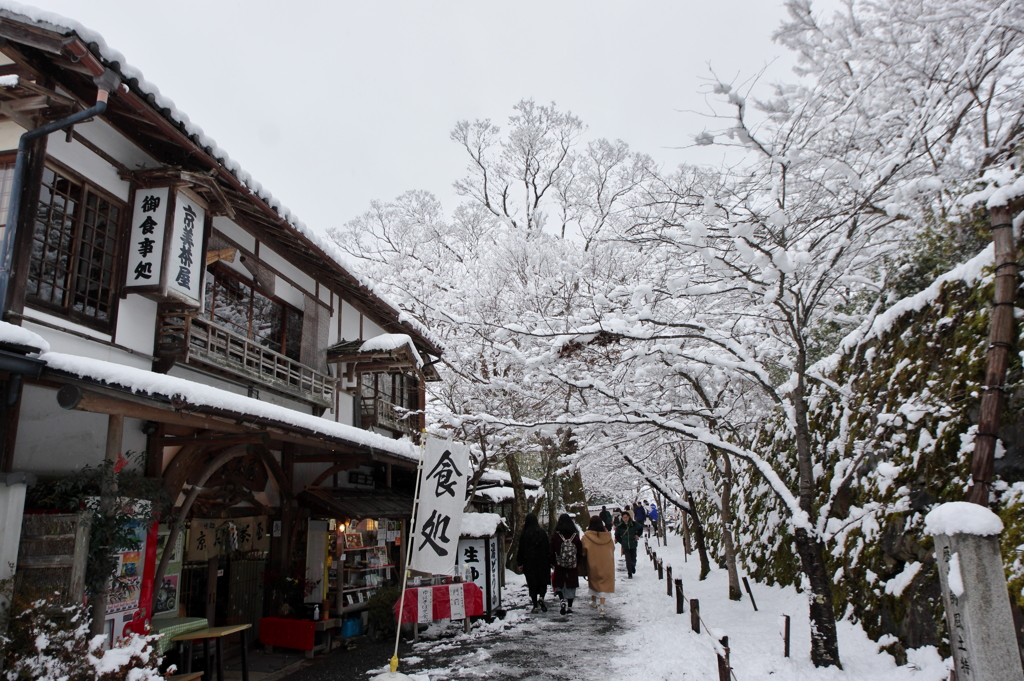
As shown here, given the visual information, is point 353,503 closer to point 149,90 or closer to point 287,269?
point 287,269

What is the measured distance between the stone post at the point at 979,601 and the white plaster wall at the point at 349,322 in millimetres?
12203

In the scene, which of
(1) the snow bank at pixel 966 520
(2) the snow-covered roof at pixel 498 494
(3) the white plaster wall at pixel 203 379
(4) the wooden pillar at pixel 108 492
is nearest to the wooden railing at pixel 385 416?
(2) the snow-covered roof at pixel 498 494

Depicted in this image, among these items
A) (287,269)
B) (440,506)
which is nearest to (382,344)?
(287,269)

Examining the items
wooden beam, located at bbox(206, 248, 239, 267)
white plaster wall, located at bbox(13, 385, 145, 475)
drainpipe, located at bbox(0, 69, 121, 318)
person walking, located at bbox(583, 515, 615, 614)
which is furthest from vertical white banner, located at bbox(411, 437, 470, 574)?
person walking, located at bbox(583, 515, 615, 614)

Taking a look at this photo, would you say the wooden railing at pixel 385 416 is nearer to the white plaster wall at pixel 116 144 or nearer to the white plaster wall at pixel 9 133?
the white plaster wall at pixel 116 144

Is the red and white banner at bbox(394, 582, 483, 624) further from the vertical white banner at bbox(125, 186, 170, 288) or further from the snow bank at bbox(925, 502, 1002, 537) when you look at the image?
the snow bank at bbox(925, 502, 1002, 537)

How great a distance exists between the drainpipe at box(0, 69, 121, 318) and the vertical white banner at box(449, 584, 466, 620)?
26.4 ft

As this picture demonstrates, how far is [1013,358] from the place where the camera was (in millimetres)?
6488

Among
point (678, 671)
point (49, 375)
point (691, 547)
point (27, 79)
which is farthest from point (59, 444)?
point (691, 547)

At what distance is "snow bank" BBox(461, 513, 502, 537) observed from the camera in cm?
1225

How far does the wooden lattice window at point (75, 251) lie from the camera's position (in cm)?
686

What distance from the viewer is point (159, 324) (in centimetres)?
834

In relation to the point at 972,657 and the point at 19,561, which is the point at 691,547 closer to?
the point at 972,657

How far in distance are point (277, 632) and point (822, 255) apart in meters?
10.1
